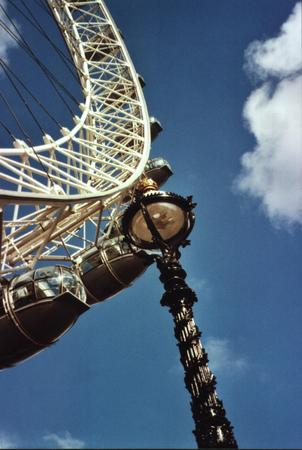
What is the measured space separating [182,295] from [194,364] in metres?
1.64

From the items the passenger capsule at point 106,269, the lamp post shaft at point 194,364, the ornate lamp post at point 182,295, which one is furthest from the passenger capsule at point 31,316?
the passenger capsule at point 106,269

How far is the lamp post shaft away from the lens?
29.2 ft

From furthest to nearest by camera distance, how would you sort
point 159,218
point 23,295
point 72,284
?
point 72,284
point 23,295
point 159,218

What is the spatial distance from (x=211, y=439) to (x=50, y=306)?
28.3ft

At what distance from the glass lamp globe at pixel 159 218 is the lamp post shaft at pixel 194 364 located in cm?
204

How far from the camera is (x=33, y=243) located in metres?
19.6

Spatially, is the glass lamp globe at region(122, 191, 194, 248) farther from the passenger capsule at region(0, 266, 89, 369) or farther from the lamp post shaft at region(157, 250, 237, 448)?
the passenger capsule at region(0, 266, 89, 369)

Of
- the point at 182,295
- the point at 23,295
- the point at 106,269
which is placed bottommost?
the point at 182,295

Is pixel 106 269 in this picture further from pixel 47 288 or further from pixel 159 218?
pixel 159 218

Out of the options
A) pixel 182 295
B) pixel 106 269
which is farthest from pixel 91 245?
pixel 182 295

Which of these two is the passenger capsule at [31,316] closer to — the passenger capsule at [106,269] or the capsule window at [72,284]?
the capsule window at [72,284]

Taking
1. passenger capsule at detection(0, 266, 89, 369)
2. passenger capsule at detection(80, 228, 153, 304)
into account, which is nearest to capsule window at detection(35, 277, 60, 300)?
passenger capsule at detection(0, 266, 89, 369)

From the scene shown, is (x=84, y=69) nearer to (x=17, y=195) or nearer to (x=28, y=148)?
(x=28, y=148)

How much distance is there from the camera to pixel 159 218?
47.8 ft
